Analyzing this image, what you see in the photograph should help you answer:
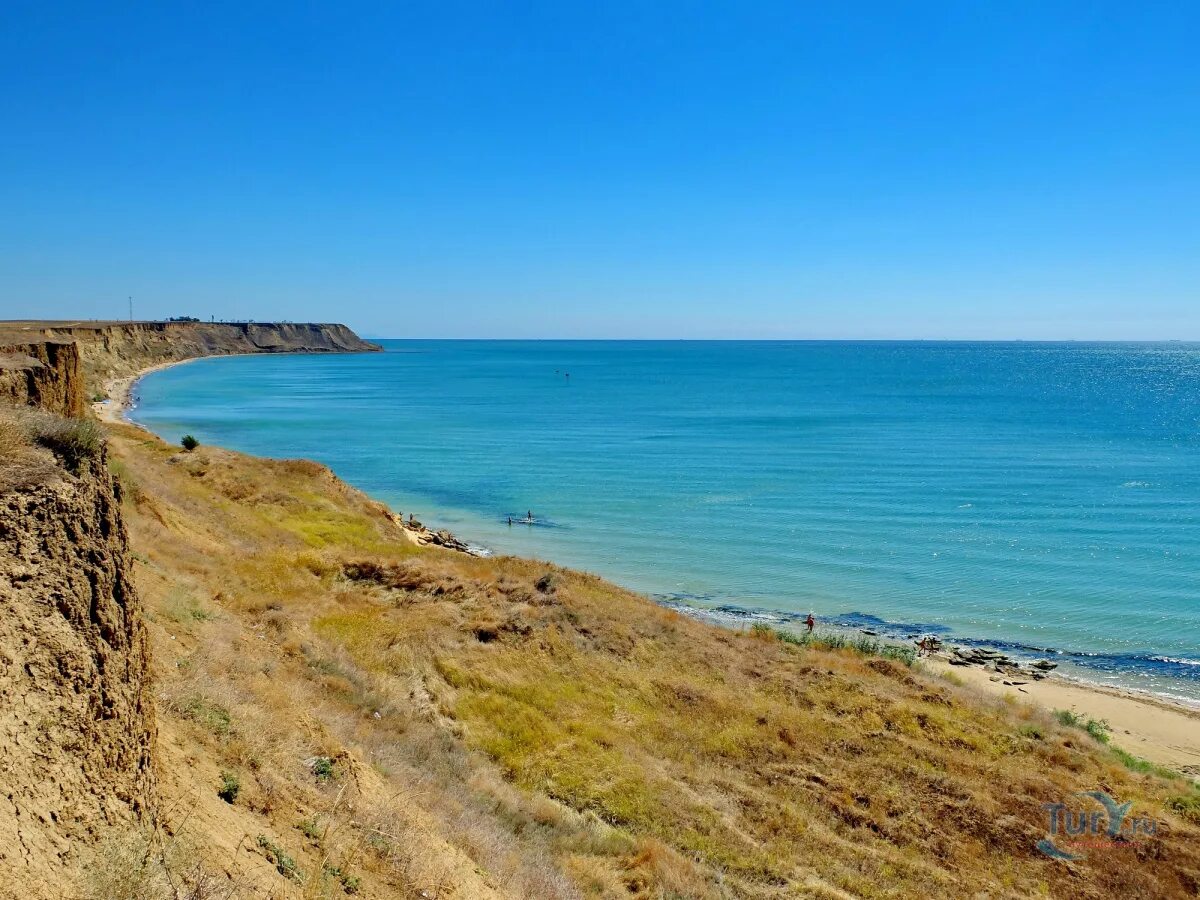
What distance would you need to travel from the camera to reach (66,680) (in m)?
6.54

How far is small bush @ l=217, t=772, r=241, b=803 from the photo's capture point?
26.9ft

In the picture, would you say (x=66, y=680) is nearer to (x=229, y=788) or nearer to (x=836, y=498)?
(x=229, y=788)

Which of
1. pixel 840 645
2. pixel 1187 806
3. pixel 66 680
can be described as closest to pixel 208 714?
pixel 66 680

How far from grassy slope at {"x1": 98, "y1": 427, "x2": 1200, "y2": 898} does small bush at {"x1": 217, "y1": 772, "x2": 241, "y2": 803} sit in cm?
9

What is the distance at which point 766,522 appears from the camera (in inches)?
1703

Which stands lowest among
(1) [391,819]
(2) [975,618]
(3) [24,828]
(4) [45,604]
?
(2) [975,618]

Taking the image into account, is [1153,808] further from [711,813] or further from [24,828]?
[24,828]

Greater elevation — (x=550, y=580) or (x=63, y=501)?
(x=63, y=501)

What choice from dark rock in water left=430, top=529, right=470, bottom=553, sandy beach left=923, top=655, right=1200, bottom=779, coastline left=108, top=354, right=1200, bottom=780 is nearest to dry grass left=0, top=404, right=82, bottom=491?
coastline left=108, top=354, right=1200, bottom=780

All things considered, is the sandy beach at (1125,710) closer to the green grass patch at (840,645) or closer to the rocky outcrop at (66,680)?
the green grass patch at (840,645)

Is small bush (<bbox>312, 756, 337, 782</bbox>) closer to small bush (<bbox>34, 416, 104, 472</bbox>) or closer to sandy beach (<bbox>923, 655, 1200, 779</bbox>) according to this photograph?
small bush (<bbox>34, 416, 104, 472</bbox>)

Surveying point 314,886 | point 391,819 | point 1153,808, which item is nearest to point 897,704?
point 1153,808

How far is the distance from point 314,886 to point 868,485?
164 feet

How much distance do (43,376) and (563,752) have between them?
13995 mm
